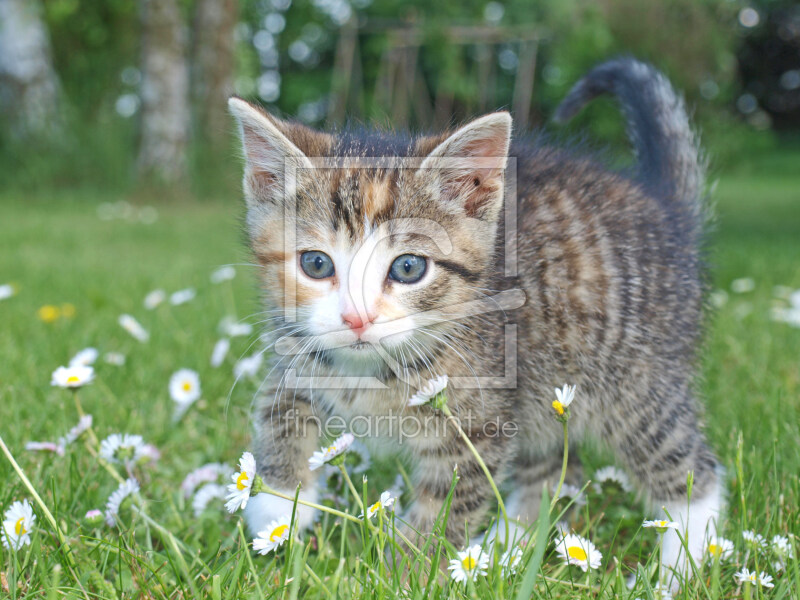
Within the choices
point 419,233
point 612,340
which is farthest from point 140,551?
point 612,340

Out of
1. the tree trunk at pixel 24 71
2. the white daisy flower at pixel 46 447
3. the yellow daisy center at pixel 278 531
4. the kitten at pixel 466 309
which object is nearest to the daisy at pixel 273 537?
the yellow daisy center at pixel 278 531

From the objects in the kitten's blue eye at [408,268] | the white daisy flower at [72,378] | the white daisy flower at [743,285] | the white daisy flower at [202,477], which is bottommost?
the white daisy flower at [202,477]

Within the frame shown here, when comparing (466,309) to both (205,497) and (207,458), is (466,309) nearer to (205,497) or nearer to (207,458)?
(205,497)

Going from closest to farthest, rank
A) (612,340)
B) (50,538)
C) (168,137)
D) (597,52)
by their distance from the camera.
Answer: (50,538) → (612,340) → (168,137) → (597,52)

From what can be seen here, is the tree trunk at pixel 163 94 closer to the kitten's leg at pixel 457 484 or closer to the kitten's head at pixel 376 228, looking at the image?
the kitten's head at pixel 376 228

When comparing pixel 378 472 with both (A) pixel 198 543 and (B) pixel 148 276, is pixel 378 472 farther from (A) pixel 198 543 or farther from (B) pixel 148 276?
(B) pixel 148 276

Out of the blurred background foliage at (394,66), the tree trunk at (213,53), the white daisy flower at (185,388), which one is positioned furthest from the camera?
the tree trunk at (213,53)
